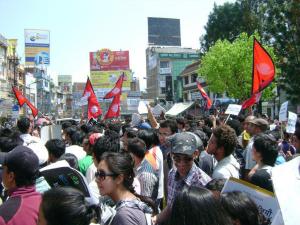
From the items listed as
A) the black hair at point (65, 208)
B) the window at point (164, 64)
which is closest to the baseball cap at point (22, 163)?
the black hair at point (65, 208)

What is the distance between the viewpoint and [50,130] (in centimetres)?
988

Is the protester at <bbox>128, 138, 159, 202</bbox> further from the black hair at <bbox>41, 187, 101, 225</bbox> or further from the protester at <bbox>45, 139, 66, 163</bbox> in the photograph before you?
the black hair at <bbox>41, 187, 101, 225</bbox>

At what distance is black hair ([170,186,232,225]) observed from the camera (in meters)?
1.99

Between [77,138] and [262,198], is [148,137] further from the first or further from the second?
[262,198]

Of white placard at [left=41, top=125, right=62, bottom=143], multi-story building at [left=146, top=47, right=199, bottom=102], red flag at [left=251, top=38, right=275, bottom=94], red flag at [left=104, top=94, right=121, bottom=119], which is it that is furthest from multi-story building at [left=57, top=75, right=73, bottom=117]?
red flag at [left=251, top=38, right=275, bottom=94]

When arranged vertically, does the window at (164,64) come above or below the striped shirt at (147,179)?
above

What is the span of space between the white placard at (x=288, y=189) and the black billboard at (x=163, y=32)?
105206 millimetres

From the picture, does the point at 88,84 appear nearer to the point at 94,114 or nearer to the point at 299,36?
the point at 94,114

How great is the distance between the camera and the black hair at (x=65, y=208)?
2.28 metres

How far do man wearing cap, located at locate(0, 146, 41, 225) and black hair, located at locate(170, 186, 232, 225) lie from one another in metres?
1.29

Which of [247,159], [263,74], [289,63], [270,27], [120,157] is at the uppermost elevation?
[270,27]

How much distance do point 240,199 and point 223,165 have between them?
1553 mm

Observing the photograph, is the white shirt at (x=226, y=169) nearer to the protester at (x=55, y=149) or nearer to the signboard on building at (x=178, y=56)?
the protester at (x=55, y=149)

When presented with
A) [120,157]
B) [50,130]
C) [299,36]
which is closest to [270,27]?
[299,36]
